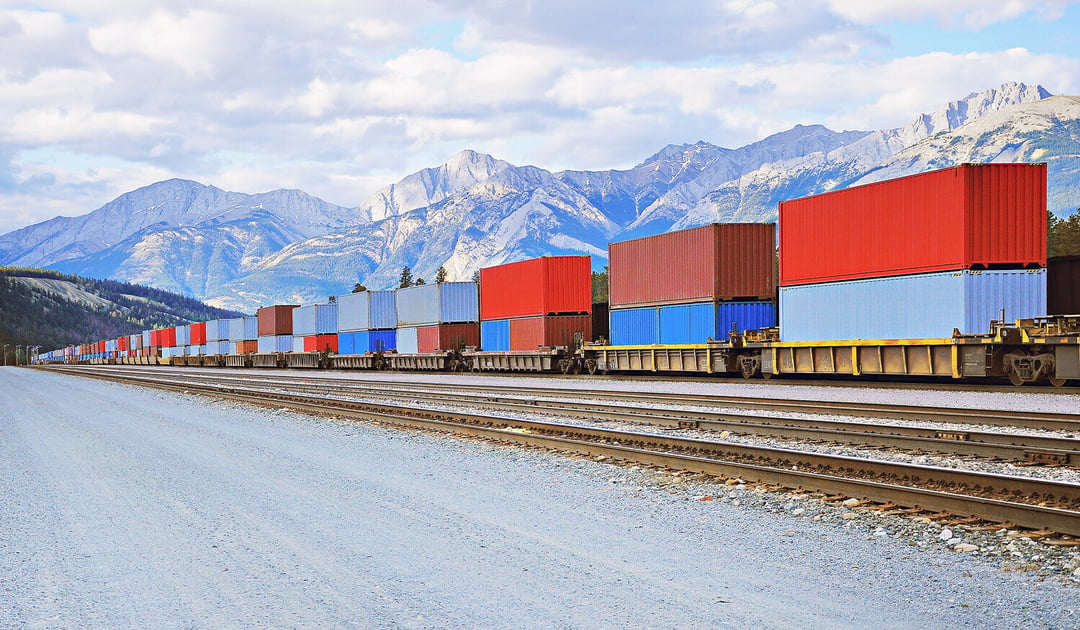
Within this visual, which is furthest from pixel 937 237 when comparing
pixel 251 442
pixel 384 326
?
pixel 384 326

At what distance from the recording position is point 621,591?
678 centimetres

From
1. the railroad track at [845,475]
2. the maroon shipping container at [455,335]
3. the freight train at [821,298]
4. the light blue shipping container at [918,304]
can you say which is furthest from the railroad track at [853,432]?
the maroon shipping container at [455,335]

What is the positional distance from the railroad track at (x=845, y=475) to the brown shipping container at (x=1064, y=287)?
17.5 metres

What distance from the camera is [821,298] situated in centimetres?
2886

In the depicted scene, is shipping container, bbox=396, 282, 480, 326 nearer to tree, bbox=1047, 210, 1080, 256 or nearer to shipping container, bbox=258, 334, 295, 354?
shipping container, bbox=258, 334, 295, 354

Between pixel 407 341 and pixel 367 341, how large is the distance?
18.5 feet

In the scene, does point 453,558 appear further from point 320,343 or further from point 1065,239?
point 1065,239

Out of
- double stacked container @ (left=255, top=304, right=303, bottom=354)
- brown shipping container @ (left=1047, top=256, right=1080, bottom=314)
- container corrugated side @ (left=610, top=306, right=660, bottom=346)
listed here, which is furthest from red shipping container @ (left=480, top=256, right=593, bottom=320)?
double stacked container @ (left=255, top=304, right=303, bottom=354)

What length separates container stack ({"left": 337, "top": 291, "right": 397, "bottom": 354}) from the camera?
198 feet

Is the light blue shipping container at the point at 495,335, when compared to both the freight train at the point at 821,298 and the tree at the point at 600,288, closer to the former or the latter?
the freight train at the point at 821,298

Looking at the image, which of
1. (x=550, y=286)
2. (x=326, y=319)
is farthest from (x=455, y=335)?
(x=326, y=319)

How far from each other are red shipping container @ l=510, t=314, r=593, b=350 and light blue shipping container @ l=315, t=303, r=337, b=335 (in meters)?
27.8

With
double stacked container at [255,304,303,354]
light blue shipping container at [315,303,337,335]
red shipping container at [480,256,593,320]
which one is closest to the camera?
red shipping container at [480,256,593,320]

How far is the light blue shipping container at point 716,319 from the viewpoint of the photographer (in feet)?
111
